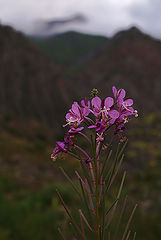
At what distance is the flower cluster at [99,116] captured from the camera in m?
1.06

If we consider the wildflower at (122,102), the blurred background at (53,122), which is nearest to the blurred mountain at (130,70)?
the blurred background at (53,122)

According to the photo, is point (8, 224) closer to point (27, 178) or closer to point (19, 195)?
point (19, 195)

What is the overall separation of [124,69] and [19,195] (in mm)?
43519

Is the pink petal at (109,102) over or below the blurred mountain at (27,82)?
below

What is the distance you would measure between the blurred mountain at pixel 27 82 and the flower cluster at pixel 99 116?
3005 cm

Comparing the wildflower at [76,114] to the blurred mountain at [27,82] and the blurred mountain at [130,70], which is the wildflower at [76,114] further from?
the blurred mountain at [130,70]

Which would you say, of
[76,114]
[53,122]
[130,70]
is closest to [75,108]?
[76,114]

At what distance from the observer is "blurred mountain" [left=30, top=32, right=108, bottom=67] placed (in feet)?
246

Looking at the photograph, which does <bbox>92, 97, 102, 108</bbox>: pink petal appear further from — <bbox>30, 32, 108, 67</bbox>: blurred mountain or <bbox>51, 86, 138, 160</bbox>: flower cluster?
<bbox>30, 32, 108, 67</bbox>: blurred mountain

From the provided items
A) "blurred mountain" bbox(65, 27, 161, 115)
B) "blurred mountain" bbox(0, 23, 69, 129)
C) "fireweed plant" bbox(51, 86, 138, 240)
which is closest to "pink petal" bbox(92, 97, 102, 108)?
"fireweed plant" bbox(51, 86, 138, 240)

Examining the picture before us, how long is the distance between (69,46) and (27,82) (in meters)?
56.5

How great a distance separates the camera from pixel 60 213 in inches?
217

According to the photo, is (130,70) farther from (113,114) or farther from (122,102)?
(113,114)

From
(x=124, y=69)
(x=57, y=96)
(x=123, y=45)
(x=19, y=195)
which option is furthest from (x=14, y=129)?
(x=123, y=45)
